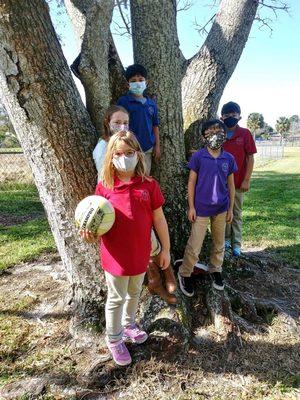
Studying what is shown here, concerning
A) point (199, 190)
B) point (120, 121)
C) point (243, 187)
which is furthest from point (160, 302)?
point (243, 187)

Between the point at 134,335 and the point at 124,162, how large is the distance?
142 centimetres

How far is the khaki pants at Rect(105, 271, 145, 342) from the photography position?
9.13 ft

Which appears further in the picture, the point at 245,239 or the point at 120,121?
the point at 245,239

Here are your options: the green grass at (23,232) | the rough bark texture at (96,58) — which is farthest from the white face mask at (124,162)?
the green grass at (23,232)

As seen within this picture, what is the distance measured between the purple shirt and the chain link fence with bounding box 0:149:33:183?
1025 cm

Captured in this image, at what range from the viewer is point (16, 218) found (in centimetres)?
832

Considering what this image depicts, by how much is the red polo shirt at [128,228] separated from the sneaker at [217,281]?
1.20m

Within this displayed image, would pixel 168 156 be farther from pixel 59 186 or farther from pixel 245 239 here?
pixel 245 239

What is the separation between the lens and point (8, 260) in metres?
5.37

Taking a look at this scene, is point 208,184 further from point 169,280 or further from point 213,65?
point 213,65

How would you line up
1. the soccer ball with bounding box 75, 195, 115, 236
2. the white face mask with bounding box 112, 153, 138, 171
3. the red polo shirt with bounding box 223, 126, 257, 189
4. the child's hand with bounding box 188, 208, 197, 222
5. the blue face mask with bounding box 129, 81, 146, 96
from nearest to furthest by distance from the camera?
1. the soccer ball with bounding box 75, 195, 115, 236
2. the white face mask with bounding box 112, 153, 138, 171
3. the blue face mask with bounding box 129, 81, 146, 96
4. the child's hand with bounding box 188, 208, 197, 222
5. the red polo shirt with bounding box 223, 126, 257, 189

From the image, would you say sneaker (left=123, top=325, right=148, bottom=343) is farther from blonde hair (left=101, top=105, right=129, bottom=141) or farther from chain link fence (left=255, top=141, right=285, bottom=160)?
chain link fence (left=255, top=141, right=285, bottom=160)

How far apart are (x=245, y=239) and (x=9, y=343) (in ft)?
14.0

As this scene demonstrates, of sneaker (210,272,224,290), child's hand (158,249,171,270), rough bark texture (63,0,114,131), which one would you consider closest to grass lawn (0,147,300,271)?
sneaker (210,272,224,290)
